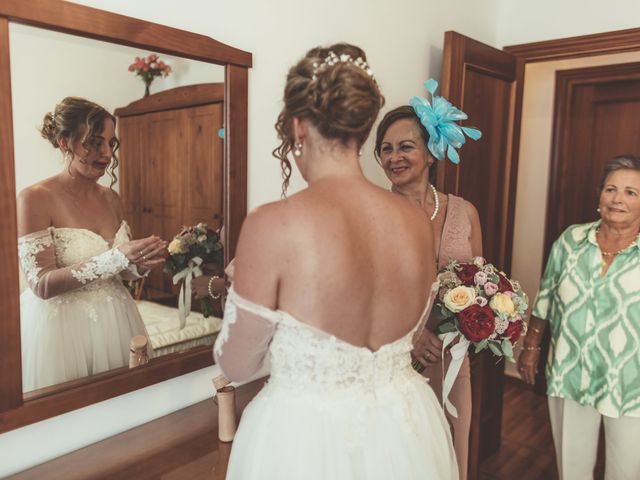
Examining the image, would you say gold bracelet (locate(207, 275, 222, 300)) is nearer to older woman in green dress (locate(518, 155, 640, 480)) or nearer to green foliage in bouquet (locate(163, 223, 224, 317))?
green foliage in bouquet (locate(163, 223, 224, 317))

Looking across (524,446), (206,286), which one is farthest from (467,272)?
(524,446)

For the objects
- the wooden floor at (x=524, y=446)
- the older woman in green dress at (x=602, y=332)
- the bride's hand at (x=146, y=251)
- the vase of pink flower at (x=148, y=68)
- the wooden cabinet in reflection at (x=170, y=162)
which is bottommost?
the wooden floor at (x=524, y=446)

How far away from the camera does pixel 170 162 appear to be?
1683 millimetres

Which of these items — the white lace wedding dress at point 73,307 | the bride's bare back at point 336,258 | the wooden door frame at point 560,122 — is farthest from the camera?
the wooden door frame at point 560,122

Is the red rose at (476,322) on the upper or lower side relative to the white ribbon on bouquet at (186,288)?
lower

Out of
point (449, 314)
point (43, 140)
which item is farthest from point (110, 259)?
point (449, 314)

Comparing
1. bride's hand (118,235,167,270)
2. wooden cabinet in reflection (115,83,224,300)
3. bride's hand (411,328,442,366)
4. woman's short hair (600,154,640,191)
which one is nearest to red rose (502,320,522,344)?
bride's hand (411,328,442,366)

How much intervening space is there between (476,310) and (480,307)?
2 cm

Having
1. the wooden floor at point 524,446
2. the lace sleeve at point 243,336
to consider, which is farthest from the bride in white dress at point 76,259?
the wooden floor at point 524,446

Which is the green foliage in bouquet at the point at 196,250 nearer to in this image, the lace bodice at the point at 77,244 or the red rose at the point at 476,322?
the lace bodice at the point at 77,244

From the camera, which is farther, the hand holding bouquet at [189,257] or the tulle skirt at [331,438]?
the hand holding bouquet at [189,257]

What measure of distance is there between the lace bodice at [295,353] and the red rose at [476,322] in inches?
24.3

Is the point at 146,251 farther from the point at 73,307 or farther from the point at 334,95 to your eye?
the point at 334,95

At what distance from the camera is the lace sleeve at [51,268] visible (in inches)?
54.3
